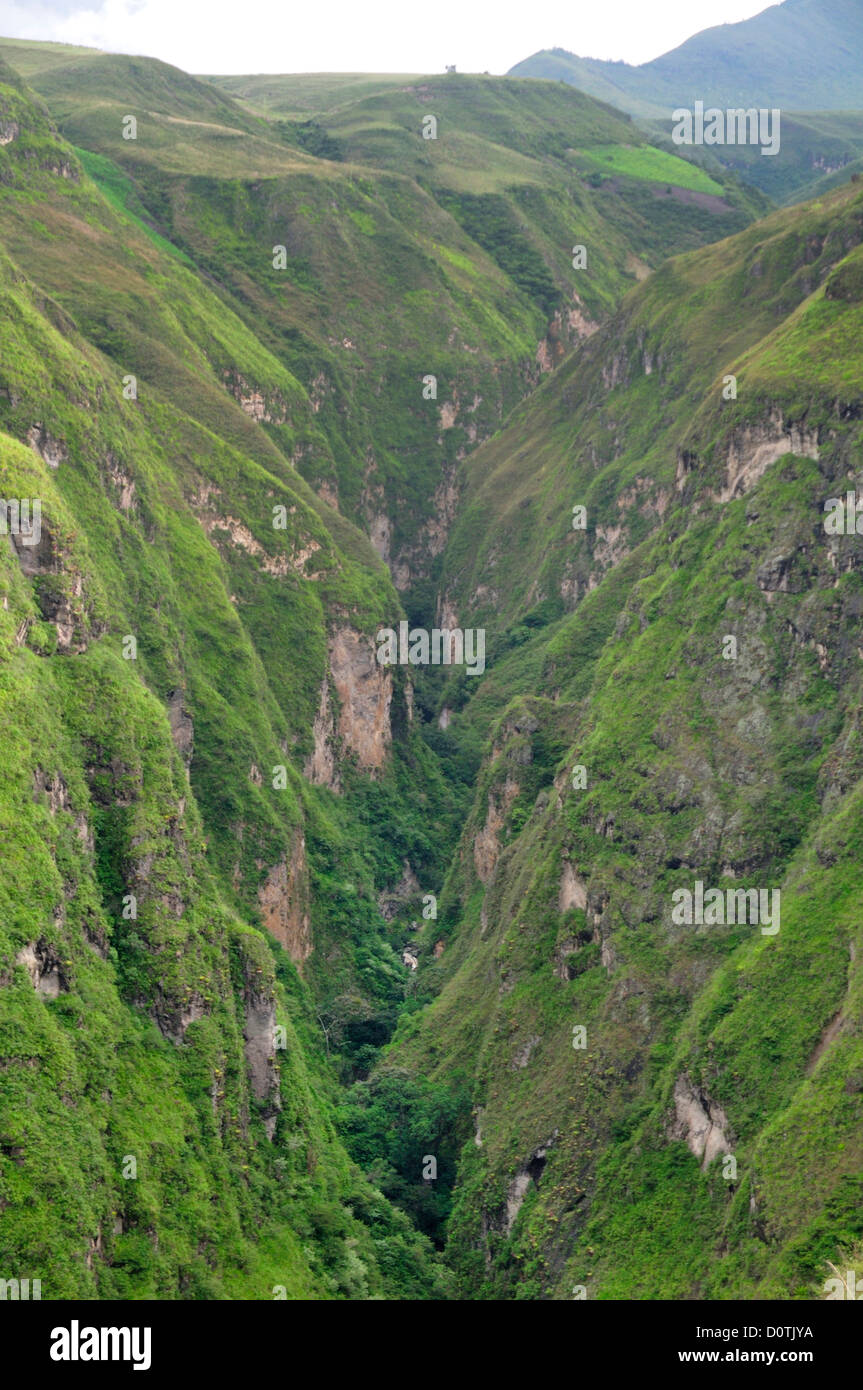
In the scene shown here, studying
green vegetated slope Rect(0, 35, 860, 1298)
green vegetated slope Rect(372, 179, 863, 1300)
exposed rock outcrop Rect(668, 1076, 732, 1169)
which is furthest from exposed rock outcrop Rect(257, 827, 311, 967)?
exposed rock outcrop Rect(668, 1076, 732, 1169)

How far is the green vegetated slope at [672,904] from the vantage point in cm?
7194

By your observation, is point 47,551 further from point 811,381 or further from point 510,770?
point 811,381

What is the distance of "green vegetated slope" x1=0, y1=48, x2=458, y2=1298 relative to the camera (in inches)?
2719

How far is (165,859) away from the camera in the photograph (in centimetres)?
8481

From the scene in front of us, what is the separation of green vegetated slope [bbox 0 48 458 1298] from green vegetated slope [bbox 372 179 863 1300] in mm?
9139

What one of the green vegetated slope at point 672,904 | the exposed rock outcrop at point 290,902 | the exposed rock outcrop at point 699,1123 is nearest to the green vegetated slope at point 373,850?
the green vegetated slope at point 672,904

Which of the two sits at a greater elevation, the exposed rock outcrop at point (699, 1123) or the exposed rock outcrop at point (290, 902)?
the exposed rock outcrop at point (290, 902)

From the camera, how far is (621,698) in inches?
4060

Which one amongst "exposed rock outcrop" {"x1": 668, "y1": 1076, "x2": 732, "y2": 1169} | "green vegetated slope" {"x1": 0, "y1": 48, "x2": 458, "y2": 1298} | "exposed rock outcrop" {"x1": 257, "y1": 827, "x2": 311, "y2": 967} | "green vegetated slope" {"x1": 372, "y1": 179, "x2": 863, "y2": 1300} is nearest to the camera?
"green vegetated slope" {"x1": 0, "y1": 48, "x2": 458, "y2": 1298}

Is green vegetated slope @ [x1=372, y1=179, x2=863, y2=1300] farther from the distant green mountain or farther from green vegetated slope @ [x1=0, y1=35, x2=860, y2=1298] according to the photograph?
the distant green mountain

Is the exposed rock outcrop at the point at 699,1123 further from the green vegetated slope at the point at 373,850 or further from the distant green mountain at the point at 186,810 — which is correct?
the distant green mountain at the point at 186,810

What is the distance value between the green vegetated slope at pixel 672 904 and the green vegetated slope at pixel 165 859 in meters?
9.14

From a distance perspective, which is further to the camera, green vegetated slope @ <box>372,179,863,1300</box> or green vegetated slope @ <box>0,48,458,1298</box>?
green vegetated slope @ <box>372,179,863,1300</box>

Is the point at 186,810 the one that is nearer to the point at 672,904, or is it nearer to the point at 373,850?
the point at 672,904
